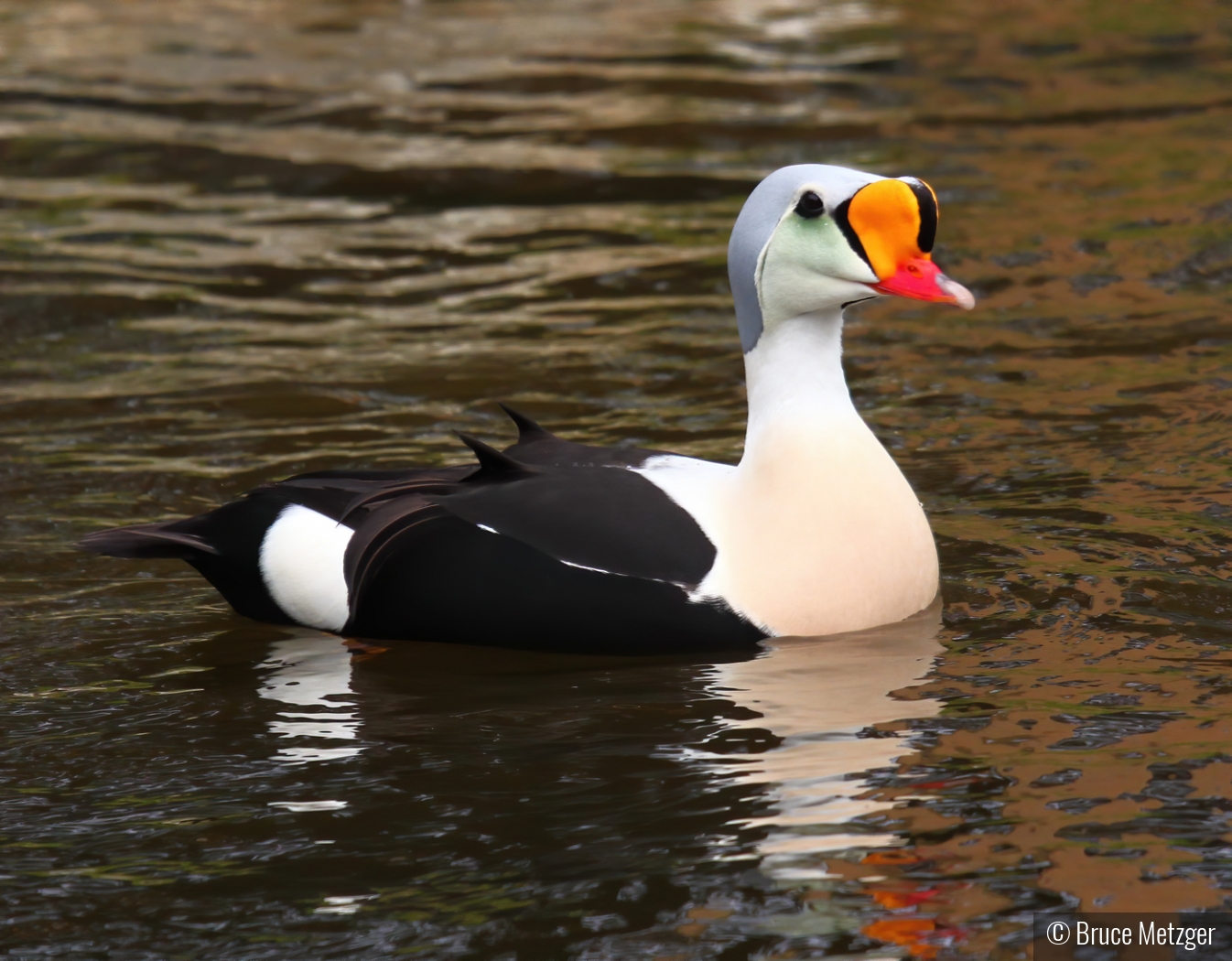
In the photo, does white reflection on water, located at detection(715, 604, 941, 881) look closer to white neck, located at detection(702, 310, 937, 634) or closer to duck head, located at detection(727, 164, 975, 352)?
white neck, located at detection(702, 310, 937, 634)

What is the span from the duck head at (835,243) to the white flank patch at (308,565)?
4.22 feet

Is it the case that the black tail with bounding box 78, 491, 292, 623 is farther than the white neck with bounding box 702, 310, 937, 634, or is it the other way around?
the black tail with bounding box 78, 491, 292, 623

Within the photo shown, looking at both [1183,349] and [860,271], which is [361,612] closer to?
[860,271]

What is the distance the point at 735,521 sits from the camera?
453cm

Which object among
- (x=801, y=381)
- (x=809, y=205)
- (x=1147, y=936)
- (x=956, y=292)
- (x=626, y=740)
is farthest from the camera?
(x=801, y=381)

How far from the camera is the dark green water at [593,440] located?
3447mm

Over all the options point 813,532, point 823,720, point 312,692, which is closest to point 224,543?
point 312,692

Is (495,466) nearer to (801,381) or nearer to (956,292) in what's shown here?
(801,381)

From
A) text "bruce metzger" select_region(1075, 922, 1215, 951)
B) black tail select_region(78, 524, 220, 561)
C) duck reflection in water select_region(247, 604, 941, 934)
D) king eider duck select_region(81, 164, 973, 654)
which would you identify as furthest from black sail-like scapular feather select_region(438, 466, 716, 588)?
text "bruce metzger" select_region(1075, 922, 1215, 951)

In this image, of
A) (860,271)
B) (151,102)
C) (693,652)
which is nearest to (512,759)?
(693,652)

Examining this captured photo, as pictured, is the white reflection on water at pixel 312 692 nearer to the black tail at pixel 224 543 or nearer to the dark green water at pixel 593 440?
the dark green water at pixel 593 440

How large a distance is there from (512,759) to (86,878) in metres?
0.95

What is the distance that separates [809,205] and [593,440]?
224 cm

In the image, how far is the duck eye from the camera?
4.49 meters
